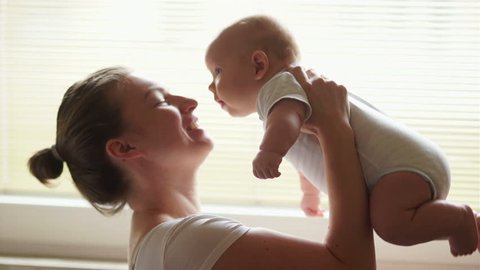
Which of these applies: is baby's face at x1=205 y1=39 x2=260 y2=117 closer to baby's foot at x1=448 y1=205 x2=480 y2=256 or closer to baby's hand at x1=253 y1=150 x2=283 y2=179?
baby's hand at x1=253 y1=150 x2=283 y2=179

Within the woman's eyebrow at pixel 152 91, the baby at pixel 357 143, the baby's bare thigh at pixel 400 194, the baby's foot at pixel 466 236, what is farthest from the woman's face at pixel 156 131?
the baby's foot at pixel 466 236

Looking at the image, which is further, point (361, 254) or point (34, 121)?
point (34, 121)

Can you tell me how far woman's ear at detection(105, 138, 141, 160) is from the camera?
145 cm

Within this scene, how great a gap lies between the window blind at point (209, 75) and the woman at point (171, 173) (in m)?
0.31

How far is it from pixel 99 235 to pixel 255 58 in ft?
2.69

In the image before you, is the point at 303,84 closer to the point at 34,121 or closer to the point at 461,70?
the point at 461,70

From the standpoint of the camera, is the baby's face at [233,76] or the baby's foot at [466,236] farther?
the baby's face at [233,76]

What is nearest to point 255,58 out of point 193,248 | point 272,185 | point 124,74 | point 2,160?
point 124,74

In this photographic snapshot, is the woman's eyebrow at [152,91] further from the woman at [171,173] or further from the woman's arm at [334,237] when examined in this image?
the woman's arm at [334,237]

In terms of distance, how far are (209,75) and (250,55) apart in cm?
52

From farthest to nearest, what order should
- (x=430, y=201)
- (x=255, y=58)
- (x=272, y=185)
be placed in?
(x=272, y=185) → (x=255, y=58) → (x=430, y=201)

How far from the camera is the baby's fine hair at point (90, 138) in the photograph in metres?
1.45

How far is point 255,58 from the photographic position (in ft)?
4.60

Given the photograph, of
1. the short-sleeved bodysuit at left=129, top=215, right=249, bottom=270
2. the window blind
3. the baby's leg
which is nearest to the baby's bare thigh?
the baby's leg
